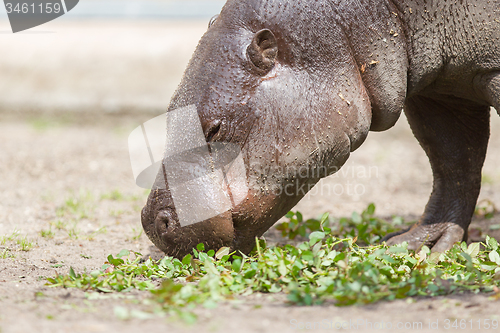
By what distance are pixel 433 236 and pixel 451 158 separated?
23.1 inches

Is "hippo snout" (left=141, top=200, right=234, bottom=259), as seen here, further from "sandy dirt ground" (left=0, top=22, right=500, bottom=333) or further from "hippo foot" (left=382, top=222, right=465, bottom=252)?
"hippo foot" (left=382, top=222, right=465, bottom=252)

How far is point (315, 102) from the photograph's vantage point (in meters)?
2.83

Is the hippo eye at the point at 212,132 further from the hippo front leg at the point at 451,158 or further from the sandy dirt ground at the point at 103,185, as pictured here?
the hippo front leg at the point at 451,158

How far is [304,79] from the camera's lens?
2840 millimetres

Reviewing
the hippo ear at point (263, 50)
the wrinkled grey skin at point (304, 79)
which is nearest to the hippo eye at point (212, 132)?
the wrinkled grey skin at point (304, 79)

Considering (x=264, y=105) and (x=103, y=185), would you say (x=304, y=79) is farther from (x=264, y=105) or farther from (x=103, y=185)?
(x=103, y=185)

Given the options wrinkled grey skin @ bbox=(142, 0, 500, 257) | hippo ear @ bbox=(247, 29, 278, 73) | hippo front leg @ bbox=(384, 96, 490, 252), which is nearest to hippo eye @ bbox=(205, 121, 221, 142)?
wrinkled grey skin @ bbox=(142, 0, 500, 257)

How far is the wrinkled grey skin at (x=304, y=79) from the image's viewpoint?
9.04ft

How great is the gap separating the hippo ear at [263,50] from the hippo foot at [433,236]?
1.62 meters

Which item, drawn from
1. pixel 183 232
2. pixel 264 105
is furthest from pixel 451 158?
pixel 183 232

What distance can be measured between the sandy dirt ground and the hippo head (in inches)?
20.0

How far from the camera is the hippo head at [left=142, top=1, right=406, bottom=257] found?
275cm

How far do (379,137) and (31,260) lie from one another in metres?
6.97

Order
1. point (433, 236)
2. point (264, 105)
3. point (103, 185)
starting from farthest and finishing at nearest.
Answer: point (103, 185), point (433, 236), point (264, 105)
